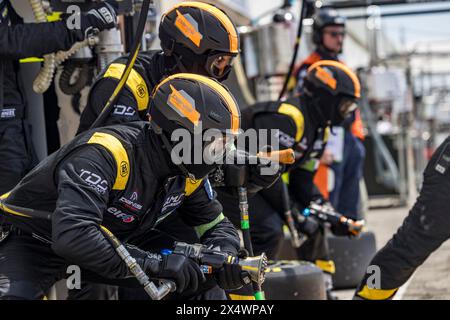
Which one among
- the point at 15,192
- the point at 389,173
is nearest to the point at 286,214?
the point at 15,192

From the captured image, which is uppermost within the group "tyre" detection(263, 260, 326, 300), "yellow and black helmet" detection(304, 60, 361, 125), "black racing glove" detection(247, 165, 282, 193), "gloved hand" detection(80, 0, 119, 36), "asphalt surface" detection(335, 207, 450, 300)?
"gloved hand" detection(80, 0, 119, 36)

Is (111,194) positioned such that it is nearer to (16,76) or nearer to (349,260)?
(16,76)

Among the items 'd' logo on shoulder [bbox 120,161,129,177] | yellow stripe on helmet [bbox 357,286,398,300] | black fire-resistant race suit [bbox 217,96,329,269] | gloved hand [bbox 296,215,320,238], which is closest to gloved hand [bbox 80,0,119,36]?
'd' logo on shoulder [bbox 120,161,129,177]

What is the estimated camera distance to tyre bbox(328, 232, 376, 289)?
708cm

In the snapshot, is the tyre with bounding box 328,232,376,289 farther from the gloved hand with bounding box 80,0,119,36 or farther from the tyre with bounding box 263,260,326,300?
the gloved hand with bounding box 80,0,119,36

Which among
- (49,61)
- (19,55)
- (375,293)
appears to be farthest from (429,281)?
(19,55)

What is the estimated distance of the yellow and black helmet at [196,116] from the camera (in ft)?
11.9

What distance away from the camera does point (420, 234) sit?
4.60 meters

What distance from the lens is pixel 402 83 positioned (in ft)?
47.3

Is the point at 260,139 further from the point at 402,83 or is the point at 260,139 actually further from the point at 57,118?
the point at 402,83

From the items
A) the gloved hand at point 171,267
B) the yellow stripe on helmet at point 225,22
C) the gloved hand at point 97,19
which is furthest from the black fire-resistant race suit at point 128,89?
the gloved hand at point 171,267

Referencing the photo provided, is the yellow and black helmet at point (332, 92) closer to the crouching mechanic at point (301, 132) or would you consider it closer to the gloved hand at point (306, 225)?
the crouching mechanic at point (301, 132)

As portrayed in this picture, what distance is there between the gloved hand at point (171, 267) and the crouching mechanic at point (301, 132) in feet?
6.54

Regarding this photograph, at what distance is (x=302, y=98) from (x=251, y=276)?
2400 millimetres
